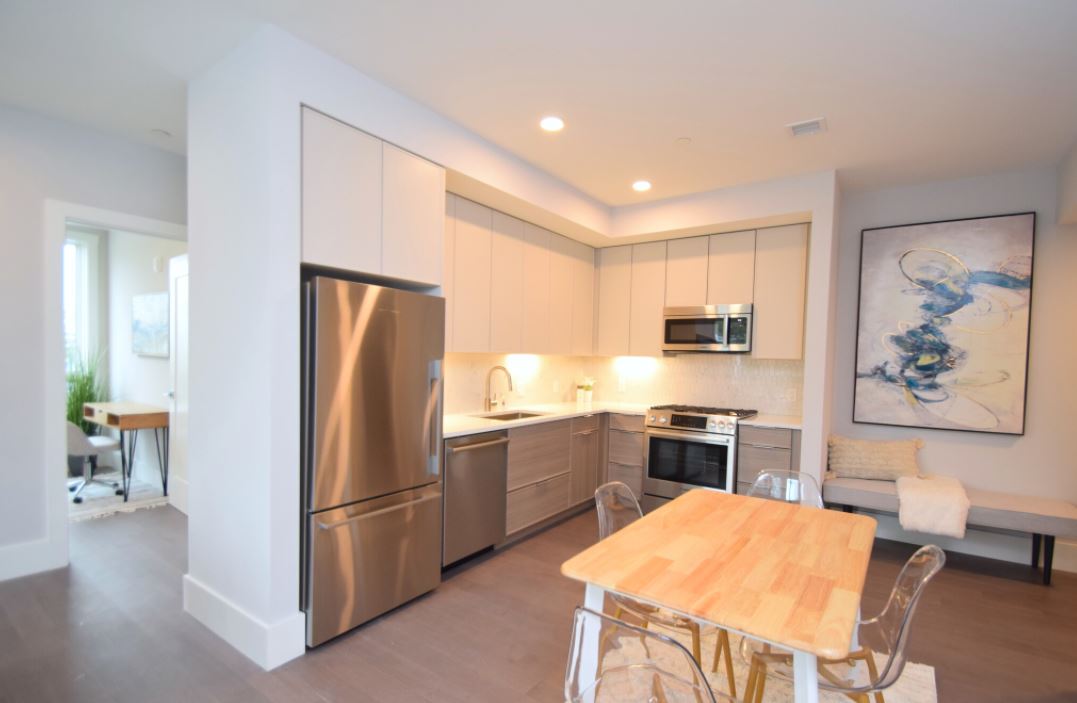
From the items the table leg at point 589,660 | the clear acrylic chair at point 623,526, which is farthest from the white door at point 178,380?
the table leg at point 589,660

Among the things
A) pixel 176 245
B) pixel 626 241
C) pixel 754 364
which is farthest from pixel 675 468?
pixel 176 245

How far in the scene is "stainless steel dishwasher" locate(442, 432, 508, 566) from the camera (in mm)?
3139

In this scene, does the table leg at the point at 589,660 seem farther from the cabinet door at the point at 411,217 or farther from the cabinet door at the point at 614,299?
the cabinet door at the point at 614,299

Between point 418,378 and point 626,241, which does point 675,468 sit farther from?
point 418,378

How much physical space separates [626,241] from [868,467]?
2.74 metres

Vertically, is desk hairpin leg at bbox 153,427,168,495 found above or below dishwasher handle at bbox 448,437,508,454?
below

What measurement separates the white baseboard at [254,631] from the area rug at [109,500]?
97.1 inches

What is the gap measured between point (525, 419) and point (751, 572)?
2.36 metres

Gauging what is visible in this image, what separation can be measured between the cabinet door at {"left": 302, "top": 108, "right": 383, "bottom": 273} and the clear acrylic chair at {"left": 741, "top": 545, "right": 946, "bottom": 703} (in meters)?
2.33

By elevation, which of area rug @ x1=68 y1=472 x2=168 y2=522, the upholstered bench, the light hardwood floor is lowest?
area rug @ x1=68 y1=472 x2=168 y2=522

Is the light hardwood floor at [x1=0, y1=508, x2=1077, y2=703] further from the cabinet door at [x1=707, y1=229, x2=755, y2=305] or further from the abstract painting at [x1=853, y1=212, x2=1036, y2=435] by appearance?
the cabinet door at [x1=707, y1=229, x2=755, y2=305]

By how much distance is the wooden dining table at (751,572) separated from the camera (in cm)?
126

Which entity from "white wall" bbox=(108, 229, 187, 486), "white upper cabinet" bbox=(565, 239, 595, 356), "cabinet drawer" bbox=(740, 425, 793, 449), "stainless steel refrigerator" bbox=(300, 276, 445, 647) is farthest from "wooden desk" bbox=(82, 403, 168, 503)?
"cabinet drawer" bbox=(740, 425, 793, 449)

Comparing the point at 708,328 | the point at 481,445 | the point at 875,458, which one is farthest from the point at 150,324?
the point at 875,458
